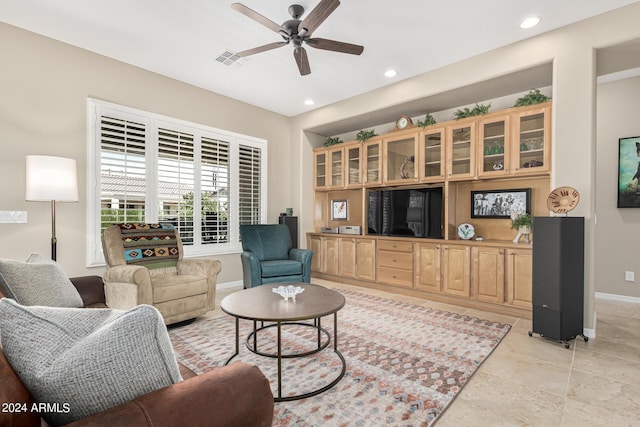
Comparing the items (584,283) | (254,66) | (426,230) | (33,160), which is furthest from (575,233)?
(33,160)

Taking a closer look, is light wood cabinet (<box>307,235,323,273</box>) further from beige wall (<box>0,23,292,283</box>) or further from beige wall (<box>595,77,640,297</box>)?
beige wall (<box>595,77,640,297</box>)

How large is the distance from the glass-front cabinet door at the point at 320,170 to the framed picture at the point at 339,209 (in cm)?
42

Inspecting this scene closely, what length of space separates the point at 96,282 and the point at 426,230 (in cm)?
374

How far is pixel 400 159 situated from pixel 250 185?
240 centimetres

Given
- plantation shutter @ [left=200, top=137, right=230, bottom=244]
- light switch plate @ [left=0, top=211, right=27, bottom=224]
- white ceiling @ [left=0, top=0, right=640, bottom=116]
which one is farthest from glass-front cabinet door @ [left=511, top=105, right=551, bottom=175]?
light switch plate @ [left=0, top=211, right=27, bottom=224]

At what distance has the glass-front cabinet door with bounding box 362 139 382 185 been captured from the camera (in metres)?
4.83

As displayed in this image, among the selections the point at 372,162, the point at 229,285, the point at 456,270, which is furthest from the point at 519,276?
the point at 229,285

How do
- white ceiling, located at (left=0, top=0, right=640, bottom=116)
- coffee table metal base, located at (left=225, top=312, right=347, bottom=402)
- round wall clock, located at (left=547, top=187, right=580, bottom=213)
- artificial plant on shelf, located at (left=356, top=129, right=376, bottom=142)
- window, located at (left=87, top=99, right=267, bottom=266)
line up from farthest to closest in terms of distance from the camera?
artificial plant on shelf, located at (left=356, top=129, right=376, bottom=142)
window, located at (left=87, top=99, right=267, bottom=266)
round wall clock, located at (left=547, top=187, right=580, bottom=213)
white ceiling, located at (left=0, top=0, right=640, bottom=116)
coffee table metal base, located at (left=225, top=312, right=347, bottom=402)

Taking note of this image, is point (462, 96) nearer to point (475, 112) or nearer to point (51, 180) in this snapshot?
point (475, 112)

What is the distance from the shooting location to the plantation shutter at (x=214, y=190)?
457 cm

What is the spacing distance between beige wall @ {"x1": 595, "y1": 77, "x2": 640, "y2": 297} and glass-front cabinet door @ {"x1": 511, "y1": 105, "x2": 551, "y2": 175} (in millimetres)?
1483

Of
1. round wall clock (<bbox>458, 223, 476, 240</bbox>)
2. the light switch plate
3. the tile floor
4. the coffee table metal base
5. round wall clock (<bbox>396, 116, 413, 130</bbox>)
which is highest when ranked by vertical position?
round wall clock (<bbox>396, 116, 413, 130</bbox>)

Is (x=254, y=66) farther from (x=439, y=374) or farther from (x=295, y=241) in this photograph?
(x=439, y=374)

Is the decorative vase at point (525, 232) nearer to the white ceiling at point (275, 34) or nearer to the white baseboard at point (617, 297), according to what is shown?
the white baseboard at point (617, 297)
